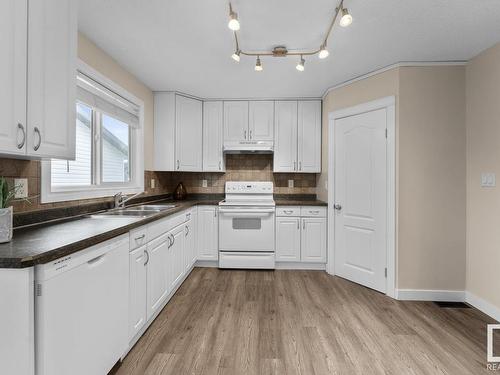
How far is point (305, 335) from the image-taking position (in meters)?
1.94

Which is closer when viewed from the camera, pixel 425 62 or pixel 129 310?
pixel 129 310

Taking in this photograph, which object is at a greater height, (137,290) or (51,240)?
(51,240)

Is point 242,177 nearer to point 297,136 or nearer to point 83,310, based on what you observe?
point 297,136

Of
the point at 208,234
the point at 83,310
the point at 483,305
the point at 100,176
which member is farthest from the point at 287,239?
the point at 83,310

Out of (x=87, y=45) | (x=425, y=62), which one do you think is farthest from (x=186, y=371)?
(x=425, y=62)

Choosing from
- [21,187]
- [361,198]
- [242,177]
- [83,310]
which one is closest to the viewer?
[83,310]

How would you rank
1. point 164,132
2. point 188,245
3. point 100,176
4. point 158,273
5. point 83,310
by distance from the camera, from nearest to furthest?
point 83,310 < point 158,273 < point 100,176 < point 188,245 < point 164,132

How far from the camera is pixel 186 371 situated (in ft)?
5.14

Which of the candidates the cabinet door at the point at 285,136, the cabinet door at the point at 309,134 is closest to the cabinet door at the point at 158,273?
the cabinet door at the point at 285,136

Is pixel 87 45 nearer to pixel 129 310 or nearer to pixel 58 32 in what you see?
pixel 58 32

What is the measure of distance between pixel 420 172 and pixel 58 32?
3.06m

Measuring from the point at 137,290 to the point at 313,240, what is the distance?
2.24 meters

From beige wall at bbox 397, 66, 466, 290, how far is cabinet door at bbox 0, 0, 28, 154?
2915mm

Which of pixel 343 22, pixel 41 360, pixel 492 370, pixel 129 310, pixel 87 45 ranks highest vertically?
pixel 87 45
